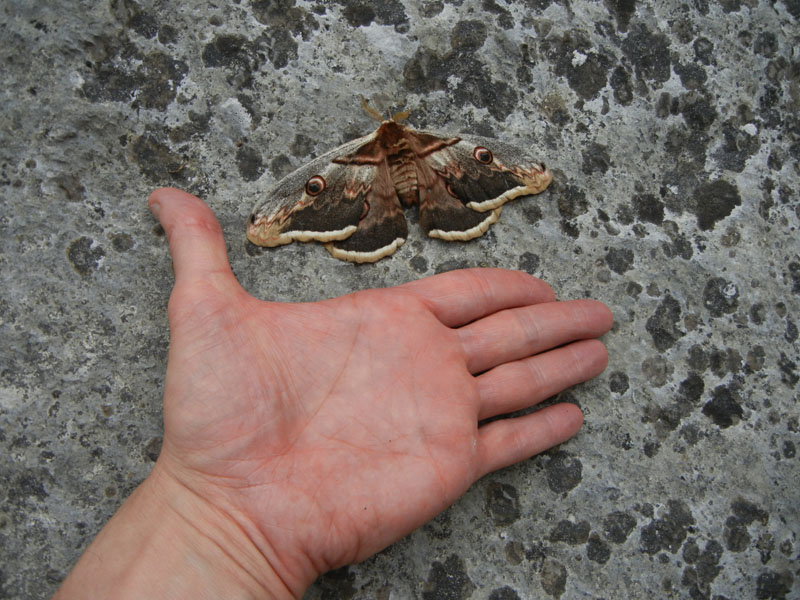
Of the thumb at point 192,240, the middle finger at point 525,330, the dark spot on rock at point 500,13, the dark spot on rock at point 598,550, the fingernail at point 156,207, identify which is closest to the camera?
the thumb at point 192,240

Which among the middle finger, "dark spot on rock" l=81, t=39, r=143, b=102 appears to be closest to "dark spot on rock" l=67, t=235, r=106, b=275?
"dark spot on rock" l=81, t=39, r=143, b=102

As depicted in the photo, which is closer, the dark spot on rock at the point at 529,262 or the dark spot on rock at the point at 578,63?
the dark spot on rock at the point at 529,262

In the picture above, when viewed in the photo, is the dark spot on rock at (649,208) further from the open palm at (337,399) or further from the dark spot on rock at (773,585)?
the dark spot on rock at (773,585)

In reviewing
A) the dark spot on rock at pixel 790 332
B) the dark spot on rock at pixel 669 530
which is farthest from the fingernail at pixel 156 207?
the dark spot on rock at pixel 790 332

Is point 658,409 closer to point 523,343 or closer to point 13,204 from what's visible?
point 523,343

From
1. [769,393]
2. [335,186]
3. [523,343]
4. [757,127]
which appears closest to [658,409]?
[769,393]

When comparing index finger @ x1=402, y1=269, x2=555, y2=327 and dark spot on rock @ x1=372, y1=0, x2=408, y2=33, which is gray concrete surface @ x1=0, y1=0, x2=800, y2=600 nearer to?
dark spot on rock @ x1=372, y1=0, x2=408, y2=33
